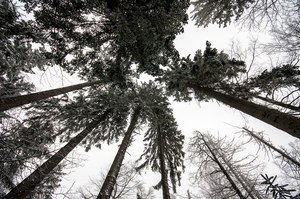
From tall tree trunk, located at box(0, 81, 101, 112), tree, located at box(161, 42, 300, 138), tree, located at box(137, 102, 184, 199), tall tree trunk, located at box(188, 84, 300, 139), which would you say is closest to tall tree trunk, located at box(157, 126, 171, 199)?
tree, located at box(137, 102, 184, 199)

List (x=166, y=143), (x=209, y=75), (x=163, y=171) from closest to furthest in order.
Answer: (x=209, y=75)
(x=163, y=171)
(x=166, y=143)

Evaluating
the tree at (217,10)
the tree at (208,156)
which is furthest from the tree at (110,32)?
the tree at (208,156)

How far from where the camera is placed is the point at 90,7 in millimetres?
7324

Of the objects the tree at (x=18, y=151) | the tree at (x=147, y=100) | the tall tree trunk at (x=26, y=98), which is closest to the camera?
the tree at (x=18, y=151)

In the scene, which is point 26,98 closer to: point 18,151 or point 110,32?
point 18,151

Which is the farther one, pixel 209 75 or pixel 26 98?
pixel 209 75

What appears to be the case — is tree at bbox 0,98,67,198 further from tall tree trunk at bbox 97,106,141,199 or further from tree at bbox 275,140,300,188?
tree at bbox 275,140,300,188

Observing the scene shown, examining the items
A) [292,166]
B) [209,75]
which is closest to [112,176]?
[209,75]

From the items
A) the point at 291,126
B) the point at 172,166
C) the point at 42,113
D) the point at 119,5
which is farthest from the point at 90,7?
the point at 172,166

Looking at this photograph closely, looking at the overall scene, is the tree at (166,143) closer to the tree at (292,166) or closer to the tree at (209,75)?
the tree at (209,75)

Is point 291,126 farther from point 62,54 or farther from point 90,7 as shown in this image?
point 62,54

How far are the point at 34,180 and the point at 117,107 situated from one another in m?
5.55

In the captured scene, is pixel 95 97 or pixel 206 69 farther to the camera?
pixel 95 97

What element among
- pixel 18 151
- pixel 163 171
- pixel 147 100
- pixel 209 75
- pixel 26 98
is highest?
pixel 147 100
